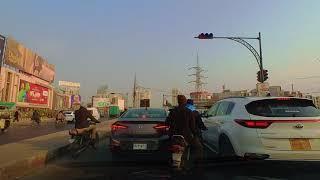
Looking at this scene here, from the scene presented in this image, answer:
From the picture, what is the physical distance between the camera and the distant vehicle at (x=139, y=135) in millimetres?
11867

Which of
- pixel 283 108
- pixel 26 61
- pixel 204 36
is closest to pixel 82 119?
pixel 283 108

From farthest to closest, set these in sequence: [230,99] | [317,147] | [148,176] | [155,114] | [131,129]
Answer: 1. [155,114]
2. [131,129]
3. [230,99]
4. [148,176]
5. [317,147]

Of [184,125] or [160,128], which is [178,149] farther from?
[160,128]

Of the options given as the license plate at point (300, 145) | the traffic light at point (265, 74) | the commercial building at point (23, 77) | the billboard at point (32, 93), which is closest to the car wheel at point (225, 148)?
the license plate at point (300, 145)

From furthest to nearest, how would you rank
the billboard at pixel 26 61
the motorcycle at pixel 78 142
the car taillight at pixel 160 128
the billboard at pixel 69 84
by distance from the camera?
the billboard at pixel 69 84
the billboard at pixel 26 61
the motorcycle at pixel 78 142
the car taillight at pixel 160 128

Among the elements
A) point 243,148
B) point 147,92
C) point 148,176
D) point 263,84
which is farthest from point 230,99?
point 147,92

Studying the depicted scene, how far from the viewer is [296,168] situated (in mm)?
10312

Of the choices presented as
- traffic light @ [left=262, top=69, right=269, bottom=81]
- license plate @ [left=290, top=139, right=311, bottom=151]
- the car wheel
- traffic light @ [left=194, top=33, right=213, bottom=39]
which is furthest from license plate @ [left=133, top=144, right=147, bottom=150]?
traffic light @ [left=262, top=69, right=269, bottom=81]

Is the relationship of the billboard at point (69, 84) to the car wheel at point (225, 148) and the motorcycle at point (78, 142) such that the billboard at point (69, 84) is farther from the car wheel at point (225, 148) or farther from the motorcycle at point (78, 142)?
the car wheel at point (225, 148)

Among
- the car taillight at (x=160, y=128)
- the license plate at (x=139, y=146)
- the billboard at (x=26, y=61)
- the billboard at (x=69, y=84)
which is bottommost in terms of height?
the license plate at (x=139, y=146)

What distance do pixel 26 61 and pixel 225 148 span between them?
59.1 m

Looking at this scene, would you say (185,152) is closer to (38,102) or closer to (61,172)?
(61,172)

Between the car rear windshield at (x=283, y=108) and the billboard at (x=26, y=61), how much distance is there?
4997 centimetres

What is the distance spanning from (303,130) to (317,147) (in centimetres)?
41
